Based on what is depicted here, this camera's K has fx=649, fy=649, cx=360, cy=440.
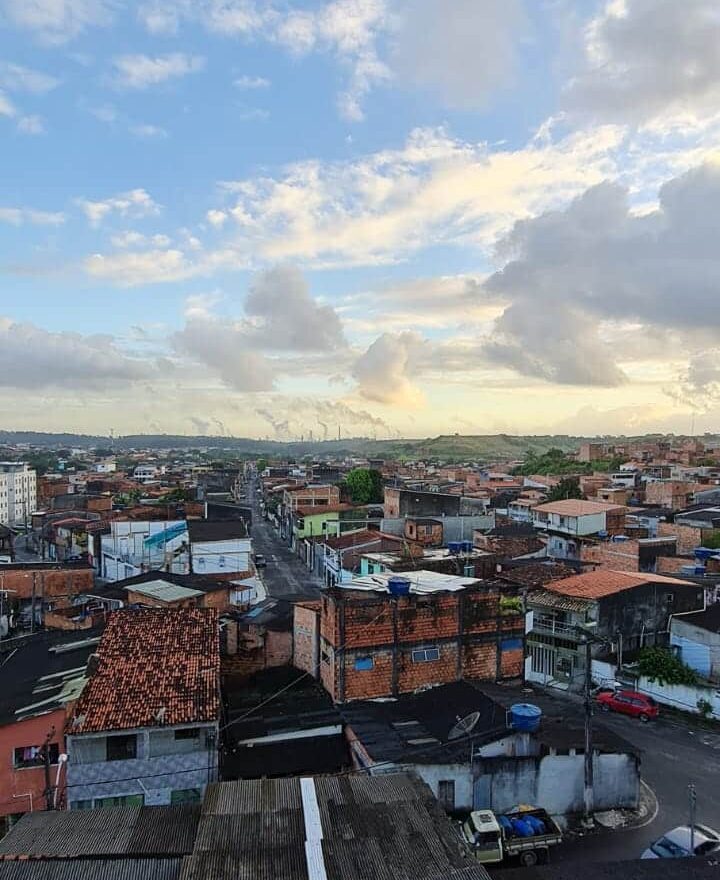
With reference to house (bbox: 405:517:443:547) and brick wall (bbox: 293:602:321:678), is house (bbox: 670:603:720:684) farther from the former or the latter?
house (bbox: 405:517:443:547)

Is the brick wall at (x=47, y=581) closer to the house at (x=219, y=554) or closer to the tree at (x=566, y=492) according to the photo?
the house at (x=219, y=554)

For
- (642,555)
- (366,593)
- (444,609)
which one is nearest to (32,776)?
(366,593)

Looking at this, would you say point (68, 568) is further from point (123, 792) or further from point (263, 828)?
point (263, 828)

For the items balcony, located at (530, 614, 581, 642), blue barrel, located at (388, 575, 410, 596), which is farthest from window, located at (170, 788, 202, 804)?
balcony, located at (530, 614, 581, 642)

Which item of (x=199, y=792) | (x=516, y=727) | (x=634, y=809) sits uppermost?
(x=516, y=727)

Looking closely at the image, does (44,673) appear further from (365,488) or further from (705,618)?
(365,488)

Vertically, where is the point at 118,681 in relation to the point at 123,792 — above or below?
above

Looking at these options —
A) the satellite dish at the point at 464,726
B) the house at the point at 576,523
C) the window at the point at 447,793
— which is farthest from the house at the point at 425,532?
the window at the point at 447,793
